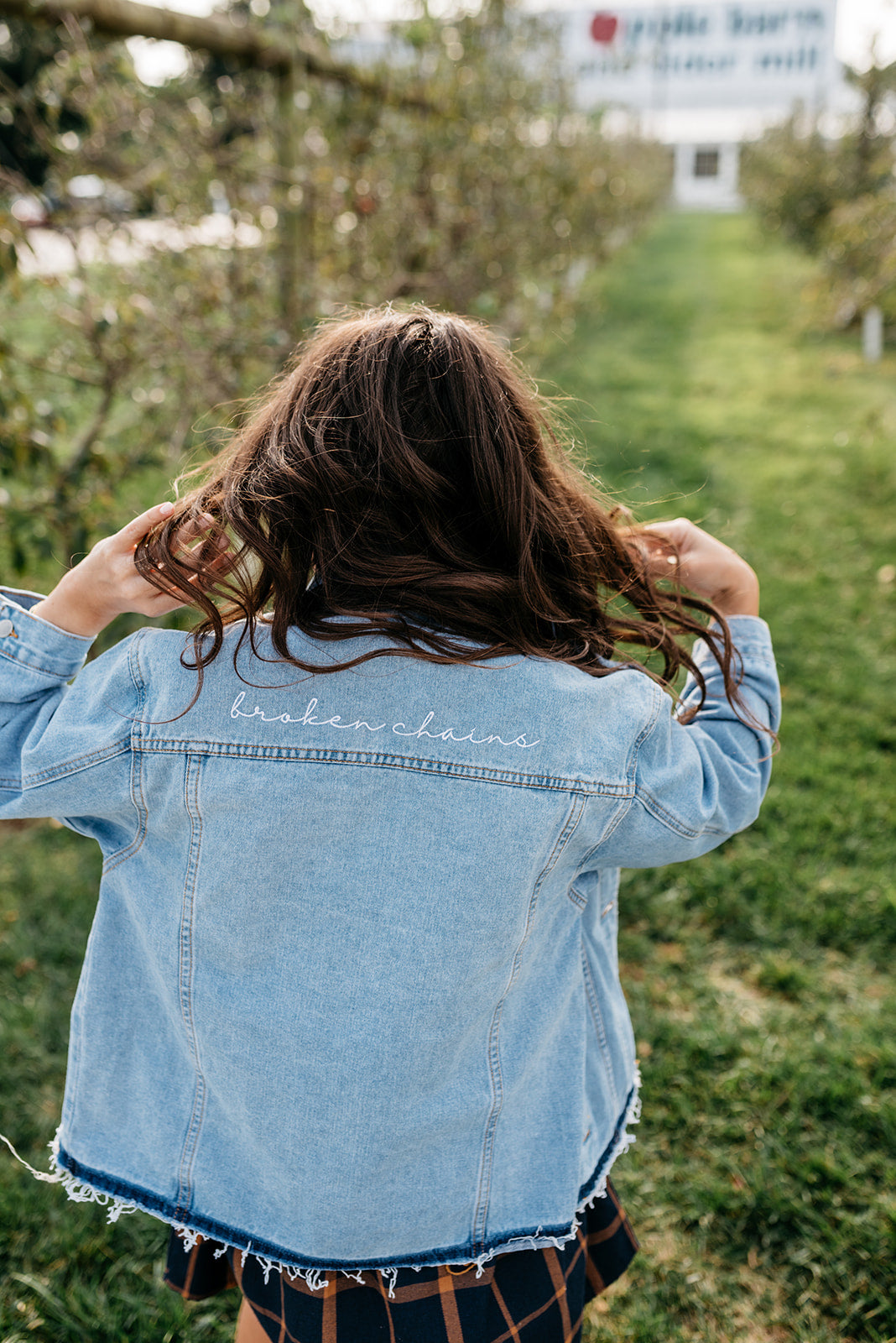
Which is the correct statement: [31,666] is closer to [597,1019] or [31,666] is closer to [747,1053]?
[597,1019]

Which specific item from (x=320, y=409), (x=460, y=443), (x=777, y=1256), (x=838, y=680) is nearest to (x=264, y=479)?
(x=320, y=409)

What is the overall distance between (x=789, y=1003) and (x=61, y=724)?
6.74 ft

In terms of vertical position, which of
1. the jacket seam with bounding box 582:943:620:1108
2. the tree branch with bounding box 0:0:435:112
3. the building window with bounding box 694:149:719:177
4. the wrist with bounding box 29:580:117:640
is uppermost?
the building window with bounding box 694:149:719:177

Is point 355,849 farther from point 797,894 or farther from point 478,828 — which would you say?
point 797,894

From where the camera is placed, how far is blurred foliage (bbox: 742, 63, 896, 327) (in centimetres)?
438

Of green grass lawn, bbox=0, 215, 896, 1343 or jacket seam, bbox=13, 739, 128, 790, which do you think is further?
green grass lawn, bbox=0, 215, 896, 1343

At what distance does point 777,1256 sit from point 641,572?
1.43 metres

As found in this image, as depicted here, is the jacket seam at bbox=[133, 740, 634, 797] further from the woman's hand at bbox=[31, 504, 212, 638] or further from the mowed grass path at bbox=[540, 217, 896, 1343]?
the mowed grass path at bbox=[540, 217, 896, 1343]

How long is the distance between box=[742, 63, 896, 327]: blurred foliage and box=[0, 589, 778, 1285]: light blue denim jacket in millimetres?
3597

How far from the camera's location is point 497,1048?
107cm

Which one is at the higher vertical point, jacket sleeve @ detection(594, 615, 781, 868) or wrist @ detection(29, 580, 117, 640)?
wrist @ detection(29, 580, 117, 640)

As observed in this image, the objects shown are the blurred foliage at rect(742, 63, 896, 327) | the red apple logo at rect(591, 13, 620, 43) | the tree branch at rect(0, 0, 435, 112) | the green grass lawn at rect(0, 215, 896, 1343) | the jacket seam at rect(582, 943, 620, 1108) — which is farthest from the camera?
the red apple logo at rect(591, 13, 620, 43)

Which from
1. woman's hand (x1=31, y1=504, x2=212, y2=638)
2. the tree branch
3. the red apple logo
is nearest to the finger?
woman's hand (x1=31, y1=504, x2=212, y2=638)

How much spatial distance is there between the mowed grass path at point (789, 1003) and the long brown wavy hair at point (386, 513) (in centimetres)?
44
